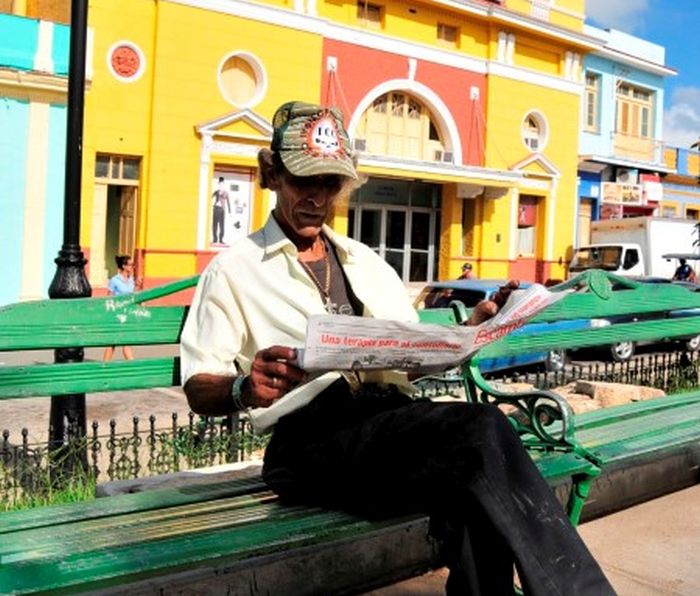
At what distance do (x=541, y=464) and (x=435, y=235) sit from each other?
2261 cm

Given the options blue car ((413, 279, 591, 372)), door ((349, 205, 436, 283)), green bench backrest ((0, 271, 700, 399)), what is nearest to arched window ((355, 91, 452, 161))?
door ((349, 205, 436, 283))

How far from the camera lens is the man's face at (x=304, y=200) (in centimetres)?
291

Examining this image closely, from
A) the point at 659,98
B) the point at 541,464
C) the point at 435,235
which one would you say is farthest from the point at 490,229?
the point at 541,464

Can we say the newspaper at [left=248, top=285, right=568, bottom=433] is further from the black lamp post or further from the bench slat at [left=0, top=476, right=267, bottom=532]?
the black lamp post

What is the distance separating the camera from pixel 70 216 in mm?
5203

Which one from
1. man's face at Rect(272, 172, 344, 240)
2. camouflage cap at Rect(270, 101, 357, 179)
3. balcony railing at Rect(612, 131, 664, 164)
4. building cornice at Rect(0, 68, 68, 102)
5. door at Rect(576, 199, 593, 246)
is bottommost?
man's face at Rect(272, 172, 344, 240)

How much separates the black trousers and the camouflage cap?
0.72 meters

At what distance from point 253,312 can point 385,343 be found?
2.18 feet

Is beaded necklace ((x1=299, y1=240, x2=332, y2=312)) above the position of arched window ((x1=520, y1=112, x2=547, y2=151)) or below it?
below

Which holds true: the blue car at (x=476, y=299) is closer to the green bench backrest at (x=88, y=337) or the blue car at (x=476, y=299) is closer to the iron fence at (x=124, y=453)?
the iron fence at (x=124, y=453)

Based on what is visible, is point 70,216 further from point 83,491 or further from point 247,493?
point 247,493

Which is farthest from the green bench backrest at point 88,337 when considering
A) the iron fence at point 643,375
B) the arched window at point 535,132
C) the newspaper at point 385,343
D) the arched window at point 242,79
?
the arched window at point 535,132

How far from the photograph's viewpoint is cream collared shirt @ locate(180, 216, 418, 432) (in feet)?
8.88

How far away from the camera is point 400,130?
23719mm
